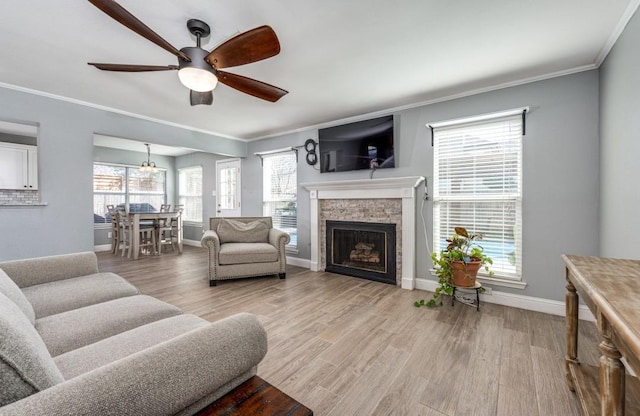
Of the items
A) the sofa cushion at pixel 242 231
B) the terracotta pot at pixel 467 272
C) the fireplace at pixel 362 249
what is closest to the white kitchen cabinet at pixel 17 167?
the sofa cushion at pixel 242 231

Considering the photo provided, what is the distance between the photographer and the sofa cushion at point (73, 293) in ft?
5.47

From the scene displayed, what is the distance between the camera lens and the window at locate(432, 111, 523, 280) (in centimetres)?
299

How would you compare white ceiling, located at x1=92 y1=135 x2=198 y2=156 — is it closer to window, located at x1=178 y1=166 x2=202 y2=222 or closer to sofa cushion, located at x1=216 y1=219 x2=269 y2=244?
window, located at x1=178 y1=166 x2=202 y2=222

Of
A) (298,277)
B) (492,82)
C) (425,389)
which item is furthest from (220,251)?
(492,82)

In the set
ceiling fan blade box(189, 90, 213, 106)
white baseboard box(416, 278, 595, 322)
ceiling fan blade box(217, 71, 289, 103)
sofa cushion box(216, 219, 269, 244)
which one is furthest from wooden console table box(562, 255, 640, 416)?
sofa cushion box(216, 219, 269, 244)

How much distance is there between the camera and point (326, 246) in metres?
4.53

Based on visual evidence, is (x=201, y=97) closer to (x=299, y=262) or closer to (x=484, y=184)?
(x=484, y=184)

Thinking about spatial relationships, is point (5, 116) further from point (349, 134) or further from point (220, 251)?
point (349, 134)

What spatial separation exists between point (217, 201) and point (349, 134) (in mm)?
3690

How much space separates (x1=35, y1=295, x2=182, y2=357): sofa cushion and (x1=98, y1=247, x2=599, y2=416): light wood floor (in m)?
0.82

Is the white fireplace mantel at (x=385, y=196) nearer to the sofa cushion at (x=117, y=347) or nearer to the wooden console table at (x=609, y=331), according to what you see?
the wooden console table at (x=609, y=331)

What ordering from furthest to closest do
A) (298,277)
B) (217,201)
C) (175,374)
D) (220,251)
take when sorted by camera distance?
(217,201), (298,277), (220,251), (175,374)

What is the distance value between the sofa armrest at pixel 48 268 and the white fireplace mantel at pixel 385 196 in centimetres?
289

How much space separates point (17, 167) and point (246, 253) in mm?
4577
